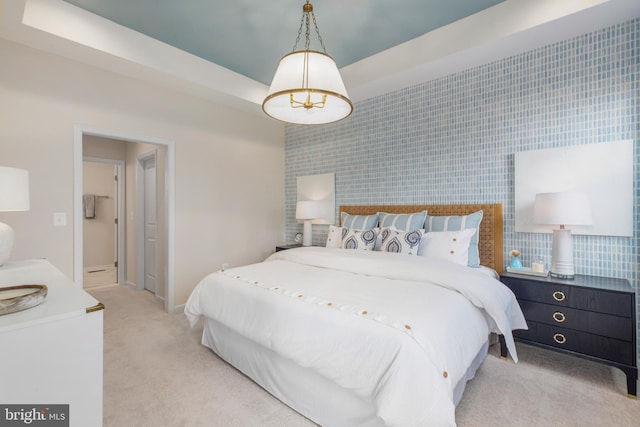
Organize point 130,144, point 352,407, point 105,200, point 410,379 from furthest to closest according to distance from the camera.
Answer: point 105,200 → point 130,144 → point 352,407 → point 410,379

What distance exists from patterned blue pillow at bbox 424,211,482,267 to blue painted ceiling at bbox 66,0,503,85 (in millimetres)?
1832

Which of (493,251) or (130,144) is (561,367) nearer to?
(493,251)

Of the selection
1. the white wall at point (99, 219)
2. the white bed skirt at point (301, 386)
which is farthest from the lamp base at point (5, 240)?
the white wall at point (99, 219)

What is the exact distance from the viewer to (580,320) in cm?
206

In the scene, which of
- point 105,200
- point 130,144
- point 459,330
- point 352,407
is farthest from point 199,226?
point 105,200

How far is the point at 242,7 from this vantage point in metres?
2.51

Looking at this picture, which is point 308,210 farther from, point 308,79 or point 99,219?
point 99,219

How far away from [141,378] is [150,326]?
1.07m

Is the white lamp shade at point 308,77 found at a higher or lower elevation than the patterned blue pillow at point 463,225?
higher

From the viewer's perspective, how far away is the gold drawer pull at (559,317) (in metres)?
2.12

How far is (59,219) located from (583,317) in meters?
4.36

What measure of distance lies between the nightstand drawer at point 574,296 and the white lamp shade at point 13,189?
3.41 meters

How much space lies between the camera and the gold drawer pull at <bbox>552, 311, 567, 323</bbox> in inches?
83.7

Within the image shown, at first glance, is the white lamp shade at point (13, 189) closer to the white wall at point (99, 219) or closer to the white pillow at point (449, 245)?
the white pillow at point (449, 245)
